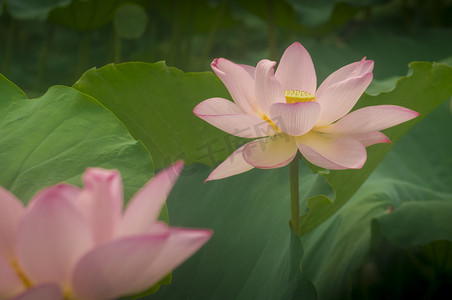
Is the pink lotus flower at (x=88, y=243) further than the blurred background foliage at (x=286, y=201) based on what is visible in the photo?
No

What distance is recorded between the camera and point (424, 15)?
95.0 inches

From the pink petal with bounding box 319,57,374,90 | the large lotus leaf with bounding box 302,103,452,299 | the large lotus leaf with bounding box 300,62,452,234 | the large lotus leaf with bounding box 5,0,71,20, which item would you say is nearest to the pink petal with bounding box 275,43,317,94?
the pink petal with bounding box 319,57,374,90

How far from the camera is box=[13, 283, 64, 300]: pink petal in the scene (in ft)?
0.86

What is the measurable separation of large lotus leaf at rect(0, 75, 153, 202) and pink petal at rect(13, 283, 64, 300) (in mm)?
253

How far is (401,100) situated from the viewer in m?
0.71

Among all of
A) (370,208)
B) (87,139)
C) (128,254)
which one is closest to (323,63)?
(370,208)

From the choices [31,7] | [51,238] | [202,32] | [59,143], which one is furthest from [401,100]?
[202,32]

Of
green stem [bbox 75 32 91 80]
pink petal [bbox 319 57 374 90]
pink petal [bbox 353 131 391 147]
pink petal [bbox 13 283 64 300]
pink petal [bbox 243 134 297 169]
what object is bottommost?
green stem [bbox 75 32 91 80]

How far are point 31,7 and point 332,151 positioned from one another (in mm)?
1594

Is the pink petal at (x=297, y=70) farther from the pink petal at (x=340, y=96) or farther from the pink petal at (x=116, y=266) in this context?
the pink petal at (x=116, y=266)

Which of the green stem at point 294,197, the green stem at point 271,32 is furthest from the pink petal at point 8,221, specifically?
the green stem at point 271,32

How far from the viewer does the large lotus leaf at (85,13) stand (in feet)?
5.61

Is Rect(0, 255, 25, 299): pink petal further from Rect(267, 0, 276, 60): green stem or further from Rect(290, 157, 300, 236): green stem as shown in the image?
Rect(267, 0, 276, 60): green stem

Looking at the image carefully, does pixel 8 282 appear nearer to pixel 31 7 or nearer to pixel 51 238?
pixel 51 238
